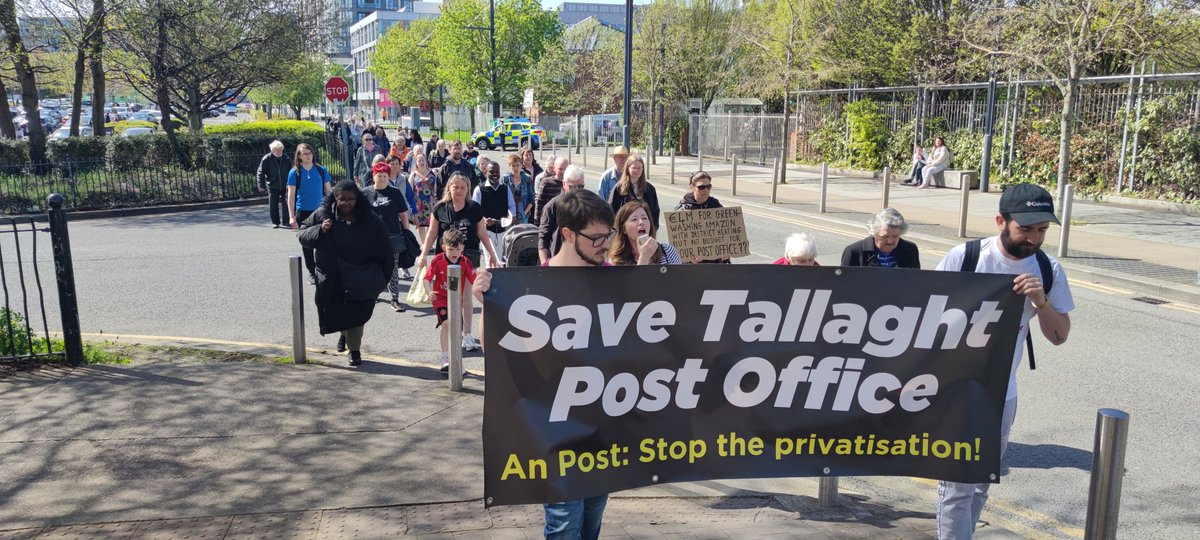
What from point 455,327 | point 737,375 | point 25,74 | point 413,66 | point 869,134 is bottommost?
point 455,327

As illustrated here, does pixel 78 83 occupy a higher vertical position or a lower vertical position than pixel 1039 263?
higher

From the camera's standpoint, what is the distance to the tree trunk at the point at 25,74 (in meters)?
20.4

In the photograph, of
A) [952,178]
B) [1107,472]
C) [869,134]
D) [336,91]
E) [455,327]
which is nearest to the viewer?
[1107,472]

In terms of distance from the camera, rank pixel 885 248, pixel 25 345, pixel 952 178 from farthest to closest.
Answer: pixel 952 178, pixel 25 345, pixel 885 248

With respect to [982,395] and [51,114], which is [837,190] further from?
[51,114]

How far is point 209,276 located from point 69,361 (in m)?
4.77

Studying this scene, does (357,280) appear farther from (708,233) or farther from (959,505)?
(959,505)

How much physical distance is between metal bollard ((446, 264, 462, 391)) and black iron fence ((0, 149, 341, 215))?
1615 centimetres

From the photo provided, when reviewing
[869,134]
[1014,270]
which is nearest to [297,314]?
[1014,270]

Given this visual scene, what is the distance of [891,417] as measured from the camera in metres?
3.77

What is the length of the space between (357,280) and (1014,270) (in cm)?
513

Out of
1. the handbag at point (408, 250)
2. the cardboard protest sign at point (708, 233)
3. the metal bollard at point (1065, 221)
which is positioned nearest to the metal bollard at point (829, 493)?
the cardboard protest sign at point (708, 233)

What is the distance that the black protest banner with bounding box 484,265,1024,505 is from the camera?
3.48 metres

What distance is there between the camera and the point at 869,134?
28.8 meters
